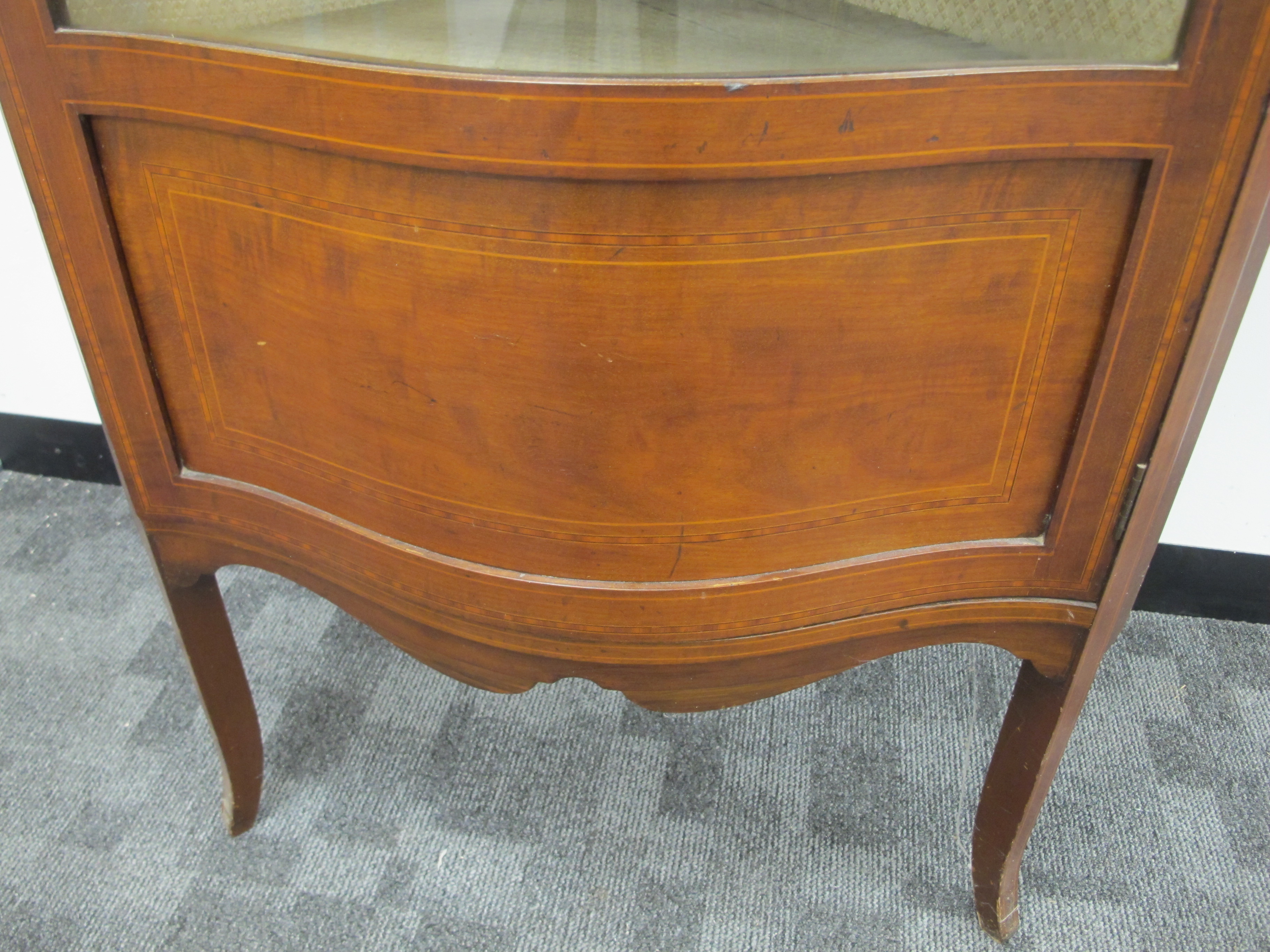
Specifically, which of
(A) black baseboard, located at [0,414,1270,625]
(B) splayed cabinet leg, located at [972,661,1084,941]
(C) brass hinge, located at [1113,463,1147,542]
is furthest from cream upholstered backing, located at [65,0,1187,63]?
(A) black baseboard, located at [0,414,1270,625]

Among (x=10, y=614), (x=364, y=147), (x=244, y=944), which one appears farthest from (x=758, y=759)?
(x=10, y=614)

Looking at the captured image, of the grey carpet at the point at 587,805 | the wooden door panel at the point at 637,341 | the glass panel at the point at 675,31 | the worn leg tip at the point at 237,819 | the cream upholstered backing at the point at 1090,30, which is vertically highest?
the cream upholstered backing at the point at 1090,30

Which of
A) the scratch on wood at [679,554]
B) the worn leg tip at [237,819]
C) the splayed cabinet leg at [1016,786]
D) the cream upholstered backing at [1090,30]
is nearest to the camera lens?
the cream upholstered backing at [1090,30]

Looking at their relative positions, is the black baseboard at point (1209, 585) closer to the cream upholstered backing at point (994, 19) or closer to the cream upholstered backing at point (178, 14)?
the cream upholstered backing at point (994, 19)

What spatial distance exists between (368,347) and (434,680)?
0.72 m

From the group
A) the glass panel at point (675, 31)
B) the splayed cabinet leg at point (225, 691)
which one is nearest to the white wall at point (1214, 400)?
the splayed cabinet leg at point (225, 691)

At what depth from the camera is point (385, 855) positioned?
1.02 m

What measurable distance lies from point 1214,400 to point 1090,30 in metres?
0.88

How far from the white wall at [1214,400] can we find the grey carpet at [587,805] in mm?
145

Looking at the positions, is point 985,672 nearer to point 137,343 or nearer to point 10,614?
point 137,343

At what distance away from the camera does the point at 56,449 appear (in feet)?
5.08

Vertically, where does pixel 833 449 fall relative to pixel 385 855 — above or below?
above

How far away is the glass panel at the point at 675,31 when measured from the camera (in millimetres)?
490

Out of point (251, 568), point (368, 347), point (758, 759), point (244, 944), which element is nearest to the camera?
point (368, 347)
